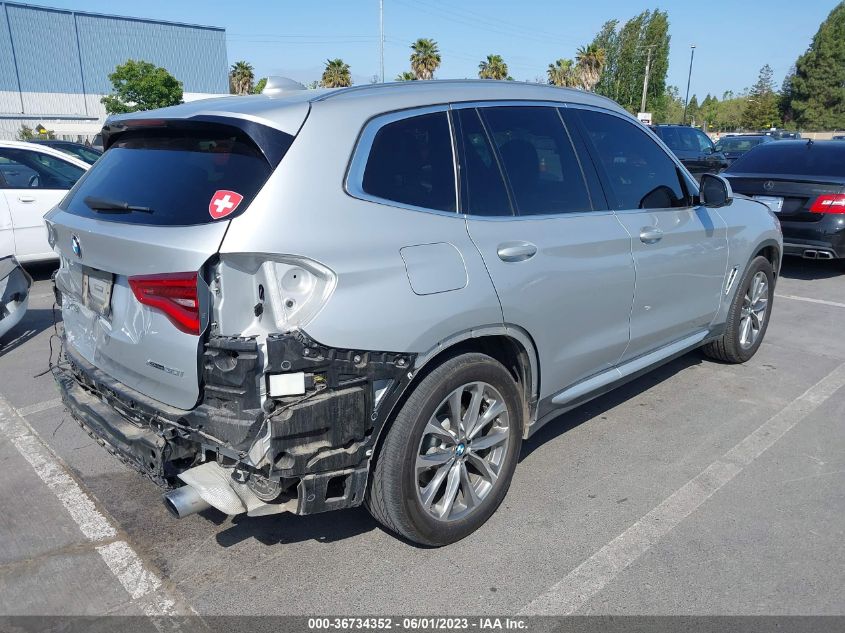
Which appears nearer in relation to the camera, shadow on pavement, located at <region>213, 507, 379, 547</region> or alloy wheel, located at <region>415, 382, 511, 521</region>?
alloy wheel, located at <region>415, 382, 511, 521</region>

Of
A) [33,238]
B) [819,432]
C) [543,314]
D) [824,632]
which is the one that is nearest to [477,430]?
[543,314]

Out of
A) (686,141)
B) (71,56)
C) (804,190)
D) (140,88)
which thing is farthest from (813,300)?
(71,56)

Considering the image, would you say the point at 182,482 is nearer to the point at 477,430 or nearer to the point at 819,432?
the point at 477,430

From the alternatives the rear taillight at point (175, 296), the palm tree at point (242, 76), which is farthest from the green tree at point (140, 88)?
the rear taillight at point (175, 296)

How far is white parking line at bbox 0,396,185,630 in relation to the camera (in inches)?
107

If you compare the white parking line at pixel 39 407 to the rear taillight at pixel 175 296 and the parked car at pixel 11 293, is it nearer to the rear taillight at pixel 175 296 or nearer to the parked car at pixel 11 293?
the parked car at pixel 11 293

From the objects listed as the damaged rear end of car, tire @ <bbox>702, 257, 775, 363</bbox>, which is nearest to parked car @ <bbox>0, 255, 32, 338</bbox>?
the damaged rear end of car

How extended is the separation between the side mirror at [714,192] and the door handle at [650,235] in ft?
2.34

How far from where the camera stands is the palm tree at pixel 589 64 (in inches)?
2281

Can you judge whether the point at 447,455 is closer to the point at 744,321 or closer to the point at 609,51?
the point at 744,321

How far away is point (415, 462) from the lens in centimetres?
274

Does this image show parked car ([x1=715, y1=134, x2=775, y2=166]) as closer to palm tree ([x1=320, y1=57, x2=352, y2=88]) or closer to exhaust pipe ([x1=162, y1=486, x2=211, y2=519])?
exhaust pipe ([x1=162, y1=486, x2=211, y2=519])

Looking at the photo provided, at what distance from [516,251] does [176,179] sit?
4.77 ft

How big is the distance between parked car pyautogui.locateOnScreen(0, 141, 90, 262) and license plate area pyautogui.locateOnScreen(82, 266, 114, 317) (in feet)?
18.6
